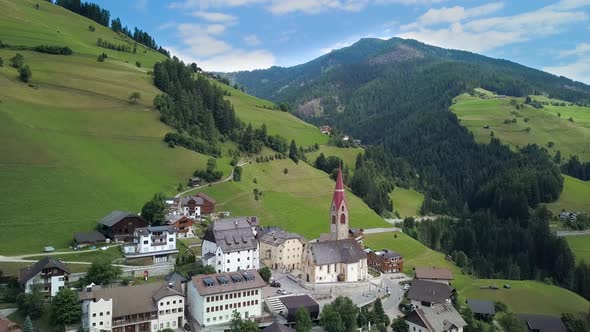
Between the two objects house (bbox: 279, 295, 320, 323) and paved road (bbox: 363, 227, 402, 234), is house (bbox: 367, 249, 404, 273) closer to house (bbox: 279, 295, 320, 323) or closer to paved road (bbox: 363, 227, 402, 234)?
paved road (bbox: 363, 227, 402, 234)

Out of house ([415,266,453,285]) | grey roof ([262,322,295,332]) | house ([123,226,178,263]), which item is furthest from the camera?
house ([415,266,453,285])

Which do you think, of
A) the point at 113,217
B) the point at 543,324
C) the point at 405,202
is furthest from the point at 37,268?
the point at 405,202

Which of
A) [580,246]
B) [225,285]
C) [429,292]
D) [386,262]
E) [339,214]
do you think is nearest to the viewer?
[225,285]

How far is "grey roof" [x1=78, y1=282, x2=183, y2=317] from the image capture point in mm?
62969

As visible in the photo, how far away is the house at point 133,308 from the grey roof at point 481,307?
4669 centimetres

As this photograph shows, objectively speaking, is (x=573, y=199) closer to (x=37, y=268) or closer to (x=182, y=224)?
(x=182, y=224)

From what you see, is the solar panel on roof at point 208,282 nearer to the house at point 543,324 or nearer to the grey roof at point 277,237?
the grey roof at point 277,237

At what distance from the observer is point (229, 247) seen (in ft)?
270

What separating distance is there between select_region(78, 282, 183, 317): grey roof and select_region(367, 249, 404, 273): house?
151ft

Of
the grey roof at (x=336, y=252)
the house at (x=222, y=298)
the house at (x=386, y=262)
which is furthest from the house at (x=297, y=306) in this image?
the house at (x=386, y=262)

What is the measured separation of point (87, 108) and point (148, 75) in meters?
40.3

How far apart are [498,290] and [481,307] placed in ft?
70.2

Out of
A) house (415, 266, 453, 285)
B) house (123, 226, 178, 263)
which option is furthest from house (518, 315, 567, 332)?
house (123, 226, 178, 263)

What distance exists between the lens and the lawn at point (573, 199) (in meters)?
176
